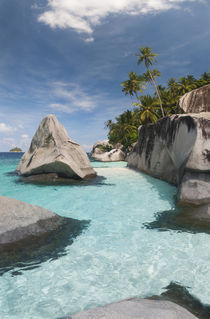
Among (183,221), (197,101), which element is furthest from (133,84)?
(183,221)

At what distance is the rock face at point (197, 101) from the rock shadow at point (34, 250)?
10.5m

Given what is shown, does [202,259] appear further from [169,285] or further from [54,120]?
[54,120]

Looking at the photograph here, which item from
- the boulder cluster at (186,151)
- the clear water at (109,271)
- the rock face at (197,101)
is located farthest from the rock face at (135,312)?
the rock face at (197,101)

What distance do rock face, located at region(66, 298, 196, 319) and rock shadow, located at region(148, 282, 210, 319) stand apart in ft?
1.64

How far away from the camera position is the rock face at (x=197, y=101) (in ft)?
39.2

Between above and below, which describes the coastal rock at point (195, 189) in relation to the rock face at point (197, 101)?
below

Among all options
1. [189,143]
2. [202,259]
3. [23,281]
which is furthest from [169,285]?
[189,143]

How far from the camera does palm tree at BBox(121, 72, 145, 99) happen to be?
120 ft

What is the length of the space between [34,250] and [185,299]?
2795 millimetres

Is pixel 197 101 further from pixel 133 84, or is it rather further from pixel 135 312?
pixel 133 84

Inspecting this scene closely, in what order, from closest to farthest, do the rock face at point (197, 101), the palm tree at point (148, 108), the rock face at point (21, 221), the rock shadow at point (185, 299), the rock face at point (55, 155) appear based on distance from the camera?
the rock shadow at point (185, 299) → the rock face at point (21, 221) → the rock face at point (197, 101) → the rock face at point (55, 155) → the palm tree at point (148, 108)

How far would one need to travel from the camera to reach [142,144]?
59.1 ft

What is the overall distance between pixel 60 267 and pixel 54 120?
38.5 feet

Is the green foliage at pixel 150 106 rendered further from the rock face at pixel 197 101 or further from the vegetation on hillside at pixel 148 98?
the rock face at pixel 197 101
